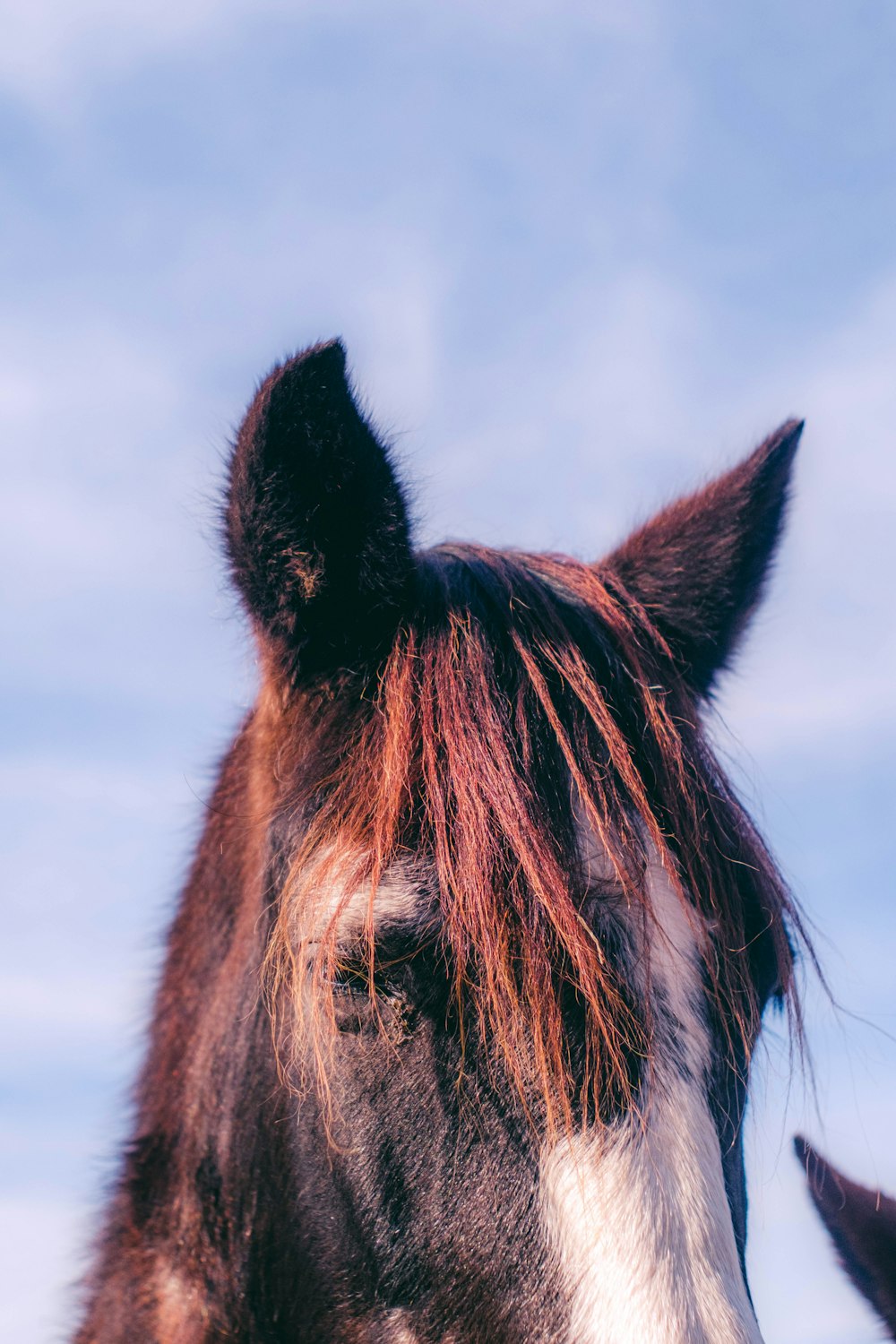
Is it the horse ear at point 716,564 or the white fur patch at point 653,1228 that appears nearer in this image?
the white fur patch at point 653,1228

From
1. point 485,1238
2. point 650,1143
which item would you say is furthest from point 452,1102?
point 650,1143

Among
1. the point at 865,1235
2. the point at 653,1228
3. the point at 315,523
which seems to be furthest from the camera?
the point at 865,1235

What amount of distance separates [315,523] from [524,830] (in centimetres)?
80

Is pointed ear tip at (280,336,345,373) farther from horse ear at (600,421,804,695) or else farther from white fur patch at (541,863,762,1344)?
white fur patch at (541,863,762,1344)

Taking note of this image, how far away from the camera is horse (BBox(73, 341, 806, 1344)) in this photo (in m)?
1.79

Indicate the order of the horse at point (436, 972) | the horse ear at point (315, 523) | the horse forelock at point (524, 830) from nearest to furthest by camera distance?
1. the horse at point (436, 972)
2. the horse forelock at point (524, 830)
3. the horse ear at point (315, 523)

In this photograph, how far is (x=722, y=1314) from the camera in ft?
5.27

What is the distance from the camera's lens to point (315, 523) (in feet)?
7.48

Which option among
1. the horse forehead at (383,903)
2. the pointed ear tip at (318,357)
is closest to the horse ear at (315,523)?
the pointed ear tip at (318,357)

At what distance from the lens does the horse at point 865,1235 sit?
3.39 metres

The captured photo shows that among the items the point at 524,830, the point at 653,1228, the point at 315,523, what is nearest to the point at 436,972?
the point at 524,830

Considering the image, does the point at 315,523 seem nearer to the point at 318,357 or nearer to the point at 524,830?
the point at 318,357

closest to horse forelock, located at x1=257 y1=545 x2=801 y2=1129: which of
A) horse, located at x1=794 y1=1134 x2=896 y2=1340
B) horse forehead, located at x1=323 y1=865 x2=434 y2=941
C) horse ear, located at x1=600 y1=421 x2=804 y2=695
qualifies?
horse forehead, located at x1=323 y1=865 x2=434 y2=941

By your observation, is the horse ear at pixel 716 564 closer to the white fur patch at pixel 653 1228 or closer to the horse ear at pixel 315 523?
the horse ear at pixel 315 523
